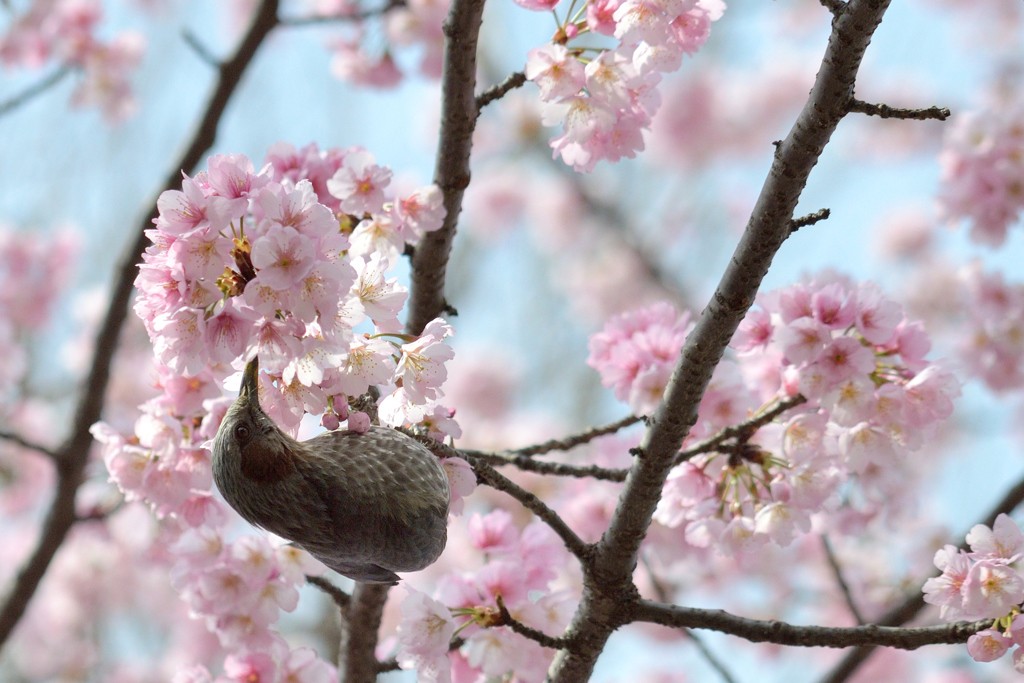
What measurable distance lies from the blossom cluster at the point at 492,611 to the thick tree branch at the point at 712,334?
10 centimetres

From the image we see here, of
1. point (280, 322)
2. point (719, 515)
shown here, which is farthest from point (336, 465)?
point (719, 515)

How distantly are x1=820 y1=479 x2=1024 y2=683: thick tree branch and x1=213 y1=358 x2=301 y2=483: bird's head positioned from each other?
1665 mm

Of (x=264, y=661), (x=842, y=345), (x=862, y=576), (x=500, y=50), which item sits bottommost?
(x=264, y=661)

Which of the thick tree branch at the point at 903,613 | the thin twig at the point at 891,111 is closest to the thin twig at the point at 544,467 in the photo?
the thin twig at the point at 891,111

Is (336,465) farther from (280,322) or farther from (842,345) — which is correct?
(842,345)

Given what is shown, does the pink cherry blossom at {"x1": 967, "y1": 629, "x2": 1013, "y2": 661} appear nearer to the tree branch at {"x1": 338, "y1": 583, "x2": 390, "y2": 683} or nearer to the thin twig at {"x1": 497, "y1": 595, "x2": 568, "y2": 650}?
the thin twig at {"x1": 497, "y1": 595, "x2": 568, "y2": 650}

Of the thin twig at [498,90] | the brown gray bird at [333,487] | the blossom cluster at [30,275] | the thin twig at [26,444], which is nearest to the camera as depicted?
the brown gray bird at [333,487]

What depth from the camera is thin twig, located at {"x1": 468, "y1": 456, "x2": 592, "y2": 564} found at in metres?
1.23

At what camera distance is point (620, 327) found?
1.85 metres

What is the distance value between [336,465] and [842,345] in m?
0.90

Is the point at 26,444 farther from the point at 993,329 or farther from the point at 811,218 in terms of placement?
the point at 993,329

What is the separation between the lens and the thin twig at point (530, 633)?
1.39 meters

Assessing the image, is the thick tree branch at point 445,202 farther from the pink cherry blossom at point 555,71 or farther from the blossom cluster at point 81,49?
the blossom cluster at point 81,49

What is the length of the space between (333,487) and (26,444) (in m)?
1.36
